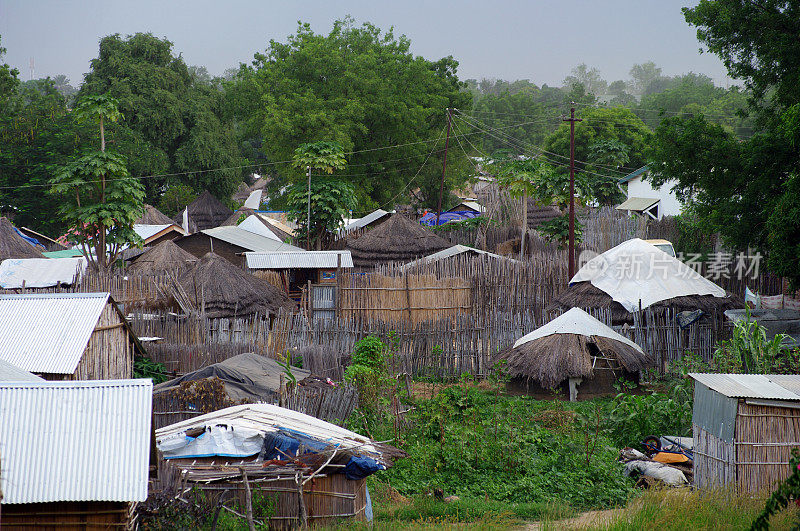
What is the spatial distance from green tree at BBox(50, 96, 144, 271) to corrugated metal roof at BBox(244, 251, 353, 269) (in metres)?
3.72

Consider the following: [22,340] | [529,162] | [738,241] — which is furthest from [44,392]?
[529,162]

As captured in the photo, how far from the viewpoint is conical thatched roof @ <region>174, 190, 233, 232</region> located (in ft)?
127

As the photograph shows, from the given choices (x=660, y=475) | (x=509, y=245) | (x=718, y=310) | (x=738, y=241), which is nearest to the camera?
(x=660, y=475)

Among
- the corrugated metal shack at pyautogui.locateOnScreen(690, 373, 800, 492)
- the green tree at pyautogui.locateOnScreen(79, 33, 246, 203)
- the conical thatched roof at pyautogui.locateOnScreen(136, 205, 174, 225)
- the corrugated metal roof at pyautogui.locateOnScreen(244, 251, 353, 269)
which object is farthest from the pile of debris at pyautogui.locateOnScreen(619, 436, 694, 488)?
the green tree at pyautogui.locateOnScreen(79, 33, 246, 203)

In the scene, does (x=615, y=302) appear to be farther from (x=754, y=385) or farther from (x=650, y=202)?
(x=650, y=202)

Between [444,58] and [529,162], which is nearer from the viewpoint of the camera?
[529,162]

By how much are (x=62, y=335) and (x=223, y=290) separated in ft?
23.0

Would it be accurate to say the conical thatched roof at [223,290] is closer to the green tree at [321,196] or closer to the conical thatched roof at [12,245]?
the green tree at [321,196]

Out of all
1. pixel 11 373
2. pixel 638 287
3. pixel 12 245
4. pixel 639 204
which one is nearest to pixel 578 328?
pixel 638 287

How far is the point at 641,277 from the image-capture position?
52.4 feet

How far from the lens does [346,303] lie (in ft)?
55.6

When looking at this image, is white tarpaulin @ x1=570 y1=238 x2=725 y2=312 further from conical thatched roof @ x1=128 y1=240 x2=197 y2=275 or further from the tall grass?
conical thatched roof @ x1=128 y1=240 x2=197 y2=275

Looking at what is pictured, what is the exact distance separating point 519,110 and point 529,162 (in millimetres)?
46999

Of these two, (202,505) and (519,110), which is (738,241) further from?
(519,110)
